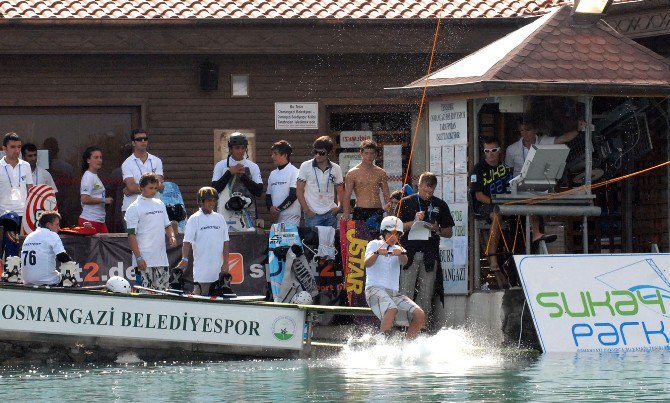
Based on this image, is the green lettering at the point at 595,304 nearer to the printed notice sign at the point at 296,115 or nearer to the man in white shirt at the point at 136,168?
the man in white shirt at the point at 136,168

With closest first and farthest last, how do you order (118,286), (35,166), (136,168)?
1. (118,286)
2. (136,168)
3. (35,166)

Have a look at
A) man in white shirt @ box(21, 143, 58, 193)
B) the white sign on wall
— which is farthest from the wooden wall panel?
man in white shirt @ box(21, 143, 58, 193)

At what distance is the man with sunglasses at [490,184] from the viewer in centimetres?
2025

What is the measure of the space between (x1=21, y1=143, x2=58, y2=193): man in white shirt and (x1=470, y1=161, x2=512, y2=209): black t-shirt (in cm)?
548

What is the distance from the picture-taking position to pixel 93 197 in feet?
71.5

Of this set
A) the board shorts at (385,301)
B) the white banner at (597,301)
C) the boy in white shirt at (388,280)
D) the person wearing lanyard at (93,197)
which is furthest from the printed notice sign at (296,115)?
the white banner at (597,301)

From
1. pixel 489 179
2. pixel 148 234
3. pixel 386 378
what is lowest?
pixel 386 378

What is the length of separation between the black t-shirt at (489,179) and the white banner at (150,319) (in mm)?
2802

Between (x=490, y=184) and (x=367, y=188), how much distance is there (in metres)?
1.49

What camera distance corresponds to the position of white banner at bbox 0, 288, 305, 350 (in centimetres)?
1873

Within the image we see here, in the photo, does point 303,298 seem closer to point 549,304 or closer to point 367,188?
point 367,188

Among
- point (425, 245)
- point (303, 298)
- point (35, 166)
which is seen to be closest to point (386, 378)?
point (303, 298)

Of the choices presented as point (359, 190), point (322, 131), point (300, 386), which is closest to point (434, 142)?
point (359, 190)

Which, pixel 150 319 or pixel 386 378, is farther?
pixel 150 319
